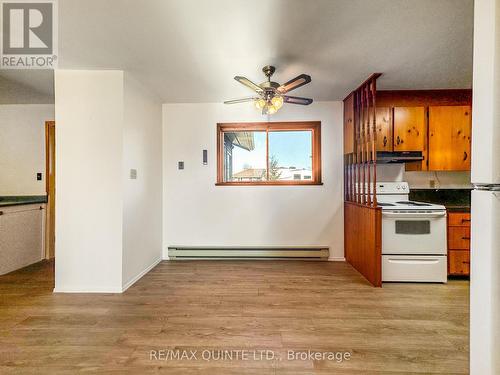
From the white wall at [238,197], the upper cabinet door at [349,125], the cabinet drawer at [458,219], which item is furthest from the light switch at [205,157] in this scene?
the cabinet drawer at [458,219]

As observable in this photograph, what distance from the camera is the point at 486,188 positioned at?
0.90 metres

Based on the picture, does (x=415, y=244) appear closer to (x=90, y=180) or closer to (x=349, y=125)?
(x=349, y=125)

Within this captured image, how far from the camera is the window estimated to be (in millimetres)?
3844

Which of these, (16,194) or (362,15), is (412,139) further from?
(16,194)

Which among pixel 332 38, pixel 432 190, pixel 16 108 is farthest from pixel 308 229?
pixel 16 108

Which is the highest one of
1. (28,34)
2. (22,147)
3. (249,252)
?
(28,34)

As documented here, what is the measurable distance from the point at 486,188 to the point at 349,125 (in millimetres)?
2856

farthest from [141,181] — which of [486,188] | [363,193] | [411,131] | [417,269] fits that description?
[411,131]

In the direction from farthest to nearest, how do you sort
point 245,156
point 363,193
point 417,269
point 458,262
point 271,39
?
point 245,156 → point 363,193 → point 458,262 → point 417,269 → point 271,39

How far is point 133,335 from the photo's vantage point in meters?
1.89

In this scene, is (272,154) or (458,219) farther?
(272,154)

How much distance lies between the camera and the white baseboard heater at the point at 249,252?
3705 mm

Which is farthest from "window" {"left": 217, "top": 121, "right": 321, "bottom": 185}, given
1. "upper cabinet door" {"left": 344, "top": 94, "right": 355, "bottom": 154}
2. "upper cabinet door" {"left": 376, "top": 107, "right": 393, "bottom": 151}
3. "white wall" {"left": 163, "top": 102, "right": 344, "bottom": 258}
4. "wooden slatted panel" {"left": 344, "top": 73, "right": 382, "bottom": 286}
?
"upper cabinet door" {"left": 376, "top": 107, "right": 393, "bottom": 151}

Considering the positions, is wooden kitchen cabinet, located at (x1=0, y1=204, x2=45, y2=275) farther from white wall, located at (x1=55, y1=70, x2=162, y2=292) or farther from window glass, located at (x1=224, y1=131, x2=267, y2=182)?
window glass, located at (x1=224, y1=131, x2=267, y2=182)
